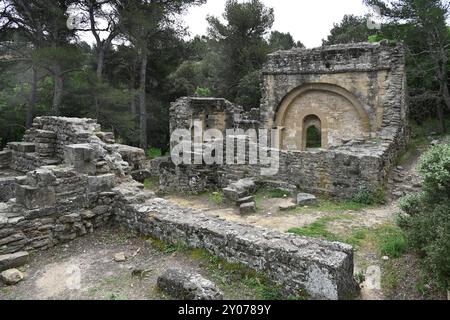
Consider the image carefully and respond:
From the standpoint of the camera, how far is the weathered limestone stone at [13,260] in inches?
190

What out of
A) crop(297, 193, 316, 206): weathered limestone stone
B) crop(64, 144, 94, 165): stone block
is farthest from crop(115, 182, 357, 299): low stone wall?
crop(297, 193, 316, 206): weathered limestone stone

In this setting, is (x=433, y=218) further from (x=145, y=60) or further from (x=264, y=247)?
(x=145, y=60)

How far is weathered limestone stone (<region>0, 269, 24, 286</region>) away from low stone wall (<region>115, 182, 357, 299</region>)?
178 cm

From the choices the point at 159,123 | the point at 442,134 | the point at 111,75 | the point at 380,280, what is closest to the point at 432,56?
the point at 442,134

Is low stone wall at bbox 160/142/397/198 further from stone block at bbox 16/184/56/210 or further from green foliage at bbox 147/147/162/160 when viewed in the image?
green foliage at bbox 147/147/162/160

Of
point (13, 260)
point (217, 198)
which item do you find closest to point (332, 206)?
point (217, 198)

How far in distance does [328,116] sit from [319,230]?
8977 millimetres

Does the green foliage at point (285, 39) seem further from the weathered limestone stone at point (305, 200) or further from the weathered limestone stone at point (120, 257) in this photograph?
the weathered limestone stone at point (120, 257)

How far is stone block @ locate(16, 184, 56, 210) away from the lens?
5.43m

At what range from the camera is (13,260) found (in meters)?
4.91

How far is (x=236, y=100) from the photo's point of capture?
80.8 ft

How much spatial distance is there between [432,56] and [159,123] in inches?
575

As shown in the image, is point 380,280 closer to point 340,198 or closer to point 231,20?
point 340,198

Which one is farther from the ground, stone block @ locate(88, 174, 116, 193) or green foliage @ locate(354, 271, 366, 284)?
stone block @ locate(88, 174, 116, 193)
